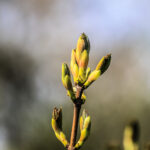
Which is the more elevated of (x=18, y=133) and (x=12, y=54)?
(x=12, y=54)

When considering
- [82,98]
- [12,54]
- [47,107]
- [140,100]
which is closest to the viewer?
[82,98]

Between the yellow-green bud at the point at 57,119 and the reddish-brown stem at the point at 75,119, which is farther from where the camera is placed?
the yellow-green bud at the point at 57,119

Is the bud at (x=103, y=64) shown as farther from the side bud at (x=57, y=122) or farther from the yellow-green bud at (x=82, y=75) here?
the side bud at (x=57, y=122)

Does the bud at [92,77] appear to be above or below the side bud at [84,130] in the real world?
above

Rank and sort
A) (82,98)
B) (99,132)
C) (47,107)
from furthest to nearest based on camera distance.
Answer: (47,107) < (99,132) < (82,98)

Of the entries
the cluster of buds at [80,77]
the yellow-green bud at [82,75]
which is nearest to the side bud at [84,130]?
the cluster of buds at [80,77]

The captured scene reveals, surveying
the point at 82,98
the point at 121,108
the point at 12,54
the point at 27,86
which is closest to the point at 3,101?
the point at 27,86

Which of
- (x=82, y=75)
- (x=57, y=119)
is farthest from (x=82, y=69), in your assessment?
(x=57, y=119)

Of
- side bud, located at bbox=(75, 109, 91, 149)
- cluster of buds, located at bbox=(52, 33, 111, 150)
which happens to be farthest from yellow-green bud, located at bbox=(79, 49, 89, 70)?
side bud, located at bbox=(75, 109, 91, 149)

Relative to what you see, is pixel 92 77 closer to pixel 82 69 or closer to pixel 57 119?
pixel 82 69

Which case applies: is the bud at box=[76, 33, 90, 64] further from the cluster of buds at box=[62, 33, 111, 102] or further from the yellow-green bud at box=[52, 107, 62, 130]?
the yellow-green bud at box=[52, 107, 62, 130]

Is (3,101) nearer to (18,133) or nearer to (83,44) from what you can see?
(18,133)
